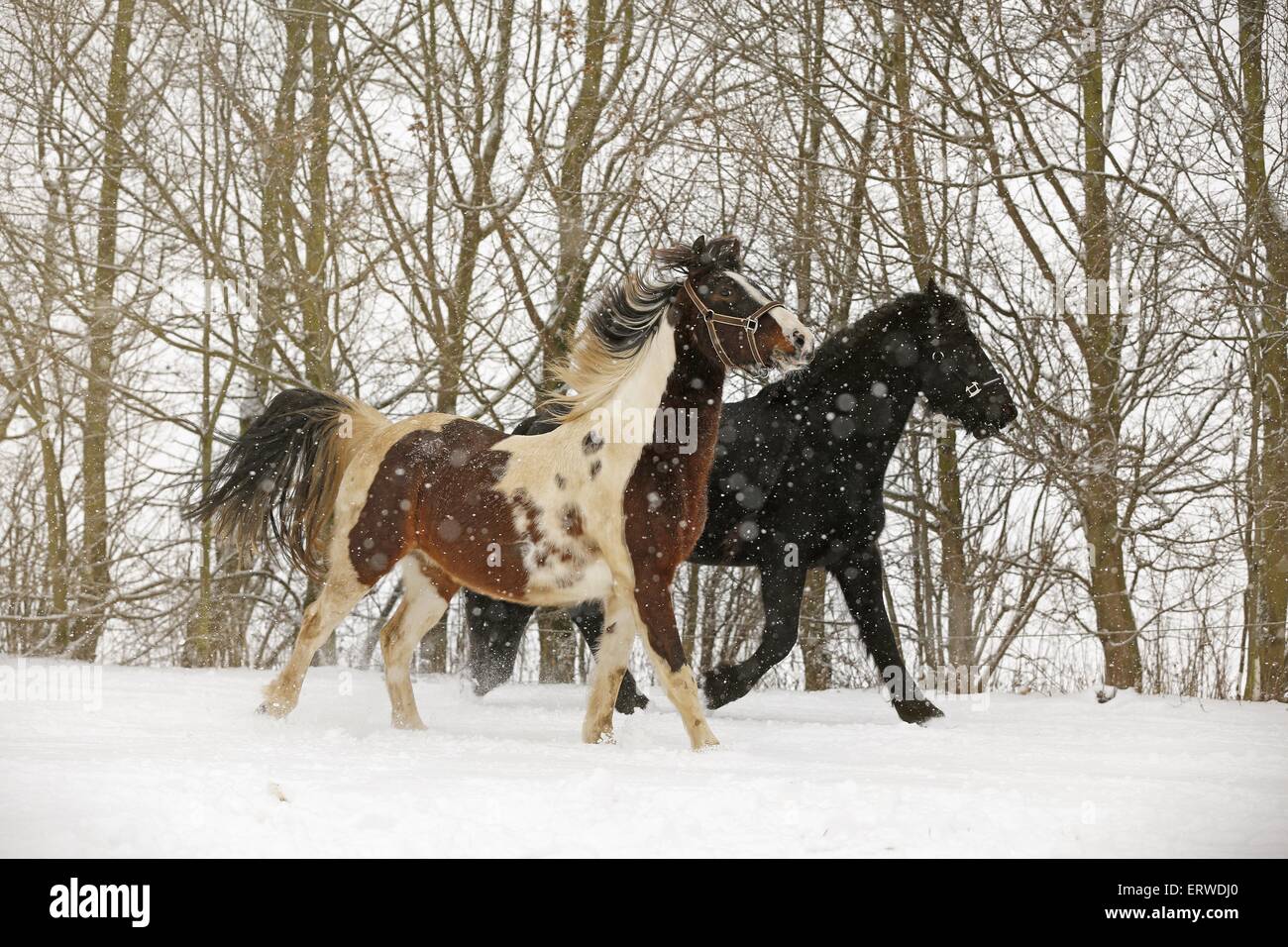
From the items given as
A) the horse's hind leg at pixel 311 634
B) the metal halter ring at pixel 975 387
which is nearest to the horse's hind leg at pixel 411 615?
the horse's hind leg at pixel 311 634

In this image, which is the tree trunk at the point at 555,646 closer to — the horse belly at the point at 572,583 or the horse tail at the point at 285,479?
the horse tail at the point at 285,479

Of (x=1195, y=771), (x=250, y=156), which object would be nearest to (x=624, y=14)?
(x=250, y=156)

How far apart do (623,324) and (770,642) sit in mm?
1927

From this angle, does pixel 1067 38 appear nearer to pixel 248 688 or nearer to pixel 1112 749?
pixel 1112 749

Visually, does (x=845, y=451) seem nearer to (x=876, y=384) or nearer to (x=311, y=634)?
(x=876, y=384)

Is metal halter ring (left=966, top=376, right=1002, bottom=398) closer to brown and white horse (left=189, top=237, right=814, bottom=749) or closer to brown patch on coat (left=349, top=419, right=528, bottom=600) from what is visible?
brown and white horse (left=189, top=237, right=814, bottom=749)

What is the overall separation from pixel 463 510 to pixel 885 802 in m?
2.49

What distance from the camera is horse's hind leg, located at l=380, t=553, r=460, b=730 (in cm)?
559

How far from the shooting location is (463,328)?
32.0 feet

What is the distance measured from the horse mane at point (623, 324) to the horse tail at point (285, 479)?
108 cm

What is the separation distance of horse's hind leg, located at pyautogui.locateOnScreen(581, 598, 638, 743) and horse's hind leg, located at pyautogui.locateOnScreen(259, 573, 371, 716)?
1139mm

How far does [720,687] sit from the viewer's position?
613 cm

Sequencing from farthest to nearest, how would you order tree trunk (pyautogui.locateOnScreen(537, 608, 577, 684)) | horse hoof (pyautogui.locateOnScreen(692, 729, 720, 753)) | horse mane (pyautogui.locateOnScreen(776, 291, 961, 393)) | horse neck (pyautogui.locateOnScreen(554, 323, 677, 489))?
tree trunk (pyautogui.locateOnScreen(537, 608, 577, 684)), horse mane (pyautogui.locateOnScreen(776, 291, 961, 393)), horse neck (pyautogui.locateOnScreen(554, 323, 677, 489)), horse hoof (pyautogui.locateOnScreen(692, 729, 720, 753))

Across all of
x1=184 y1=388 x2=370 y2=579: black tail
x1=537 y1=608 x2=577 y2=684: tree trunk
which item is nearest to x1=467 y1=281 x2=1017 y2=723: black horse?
x1=184 y1=388 x2=370 y2=579: black tail
